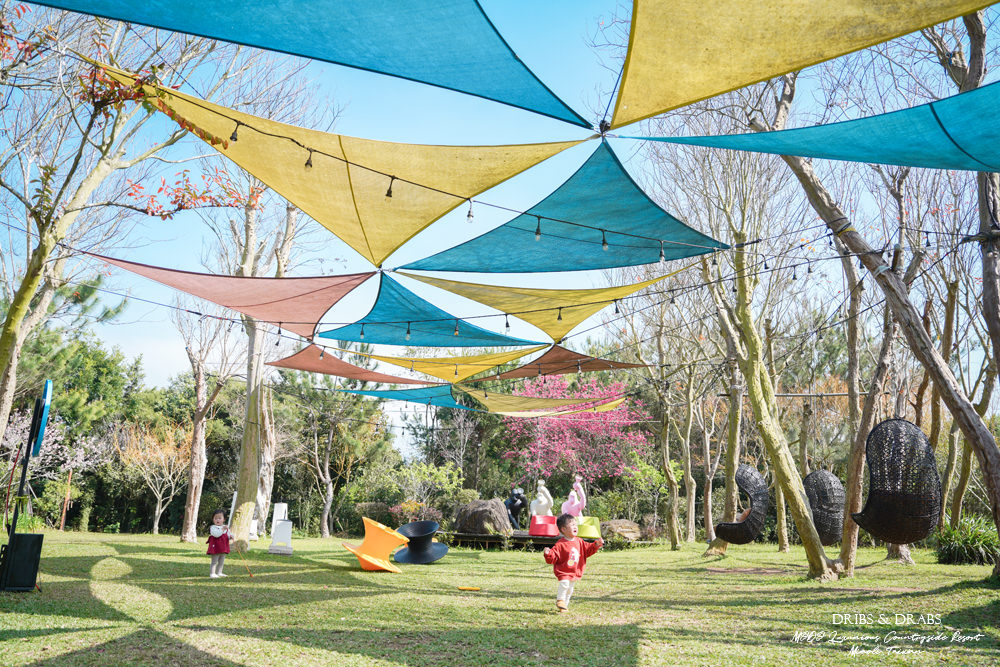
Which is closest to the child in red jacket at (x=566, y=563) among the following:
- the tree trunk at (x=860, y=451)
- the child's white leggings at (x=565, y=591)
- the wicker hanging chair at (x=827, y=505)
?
the child's white leggings at (x=565, y=591)

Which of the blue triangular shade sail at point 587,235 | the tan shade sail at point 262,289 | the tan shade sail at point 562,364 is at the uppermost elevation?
the blue triangular shade sail at point 587,235

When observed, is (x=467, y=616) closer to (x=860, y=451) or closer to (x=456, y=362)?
(x=456, y=362)

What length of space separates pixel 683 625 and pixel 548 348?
4585 millimetres

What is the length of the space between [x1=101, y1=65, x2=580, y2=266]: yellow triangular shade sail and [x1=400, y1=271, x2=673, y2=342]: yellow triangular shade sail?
126 cm

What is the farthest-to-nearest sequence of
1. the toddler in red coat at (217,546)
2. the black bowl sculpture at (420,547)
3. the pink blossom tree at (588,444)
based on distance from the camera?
the pink blossom tree at (588,444)
the black bowl sculpture at (420,547)
the toddler in red coat at (217,546)

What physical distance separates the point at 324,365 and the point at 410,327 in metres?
1.65

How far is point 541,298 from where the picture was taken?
688cm

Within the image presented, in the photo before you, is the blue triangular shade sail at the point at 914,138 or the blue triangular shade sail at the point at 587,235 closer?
the blue triangular shade sail at the point at 914,138

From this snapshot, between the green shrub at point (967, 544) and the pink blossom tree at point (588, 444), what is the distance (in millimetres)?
8522

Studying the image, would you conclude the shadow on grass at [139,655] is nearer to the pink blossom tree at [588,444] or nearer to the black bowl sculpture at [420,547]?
the black bowl sculpture at [420,547]

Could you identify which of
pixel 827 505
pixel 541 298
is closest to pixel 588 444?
pixel 827 505

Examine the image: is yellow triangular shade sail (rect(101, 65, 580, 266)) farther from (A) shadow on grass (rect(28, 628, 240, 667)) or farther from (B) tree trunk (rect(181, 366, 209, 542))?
(B) tree trunk (rect(181, 366, 209, 542))

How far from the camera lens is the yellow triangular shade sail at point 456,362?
8125 mm

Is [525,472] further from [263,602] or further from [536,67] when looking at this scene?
[536,67]
